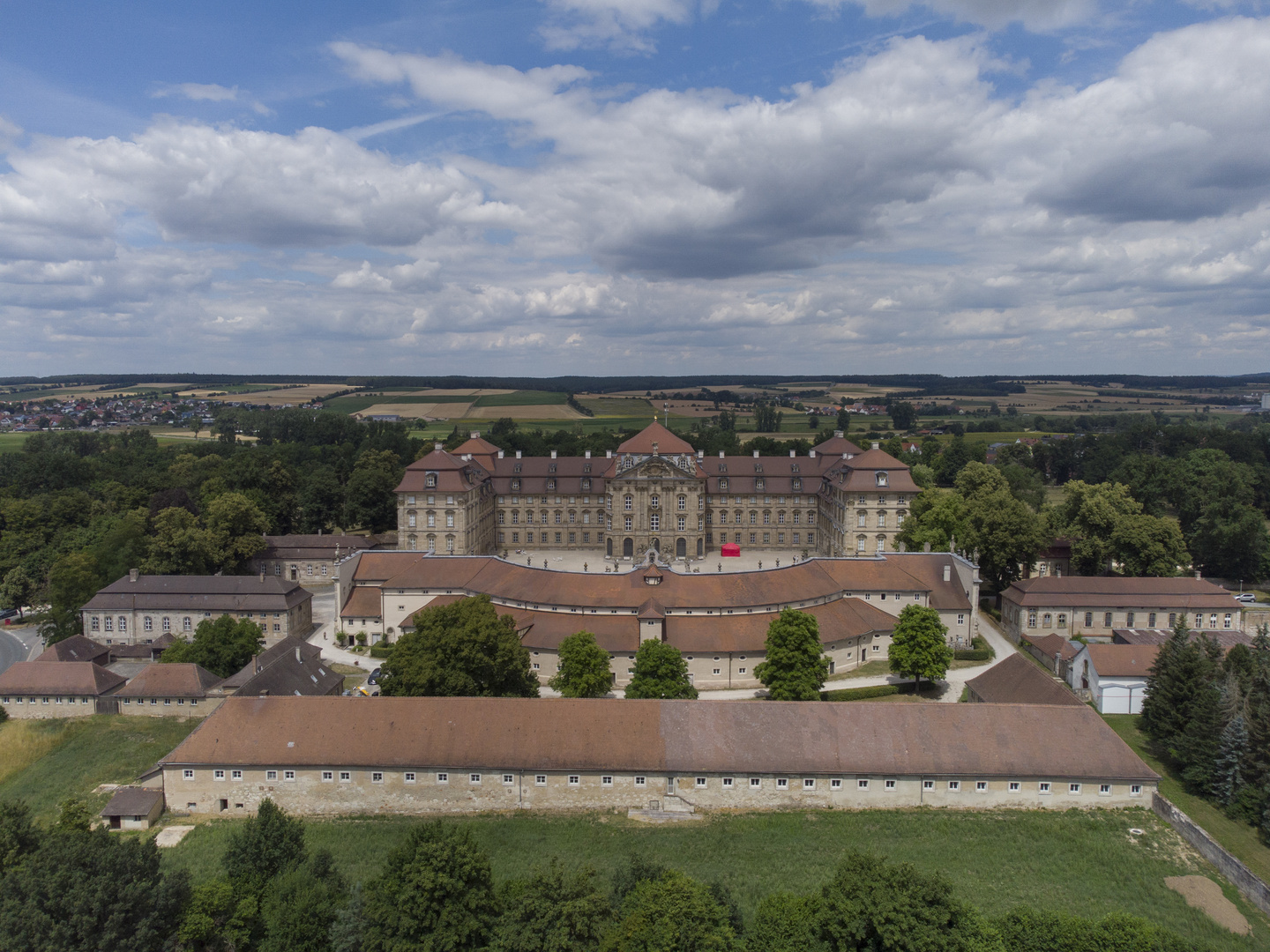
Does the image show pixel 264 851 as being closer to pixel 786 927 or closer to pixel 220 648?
pixel 786 927

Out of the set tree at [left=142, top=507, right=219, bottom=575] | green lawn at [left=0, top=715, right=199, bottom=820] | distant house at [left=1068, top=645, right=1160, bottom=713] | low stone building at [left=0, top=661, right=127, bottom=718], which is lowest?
green lawn at [left=0, top=715, right=199, bottom=820]

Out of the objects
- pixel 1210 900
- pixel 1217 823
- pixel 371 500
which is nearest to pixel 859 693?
pixel 1217 823

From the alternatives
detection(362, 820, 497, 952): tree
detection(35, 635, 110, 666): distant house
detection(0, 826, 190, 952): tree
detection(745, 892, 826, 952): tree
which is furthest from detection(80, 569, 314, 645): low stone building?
detection(745, 892, 826, 952): tree

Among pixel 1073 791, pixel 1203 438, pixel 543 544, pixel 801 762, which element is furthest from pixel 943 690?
pixel 1203 438

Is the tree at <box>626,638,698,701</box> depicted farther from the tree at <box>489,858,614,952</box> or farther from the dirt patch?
the dirt patch

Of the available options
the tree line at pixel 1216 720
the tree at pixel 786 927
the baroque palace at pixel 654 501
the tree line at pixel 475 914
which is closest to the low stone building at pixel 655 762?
the tree line at pixel 1216 720

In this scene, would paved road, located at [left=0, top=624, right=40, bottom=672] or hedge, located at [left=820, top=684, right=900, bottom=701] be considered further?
paved road, located at [left=0, top=624, right=40, bottom=672]
